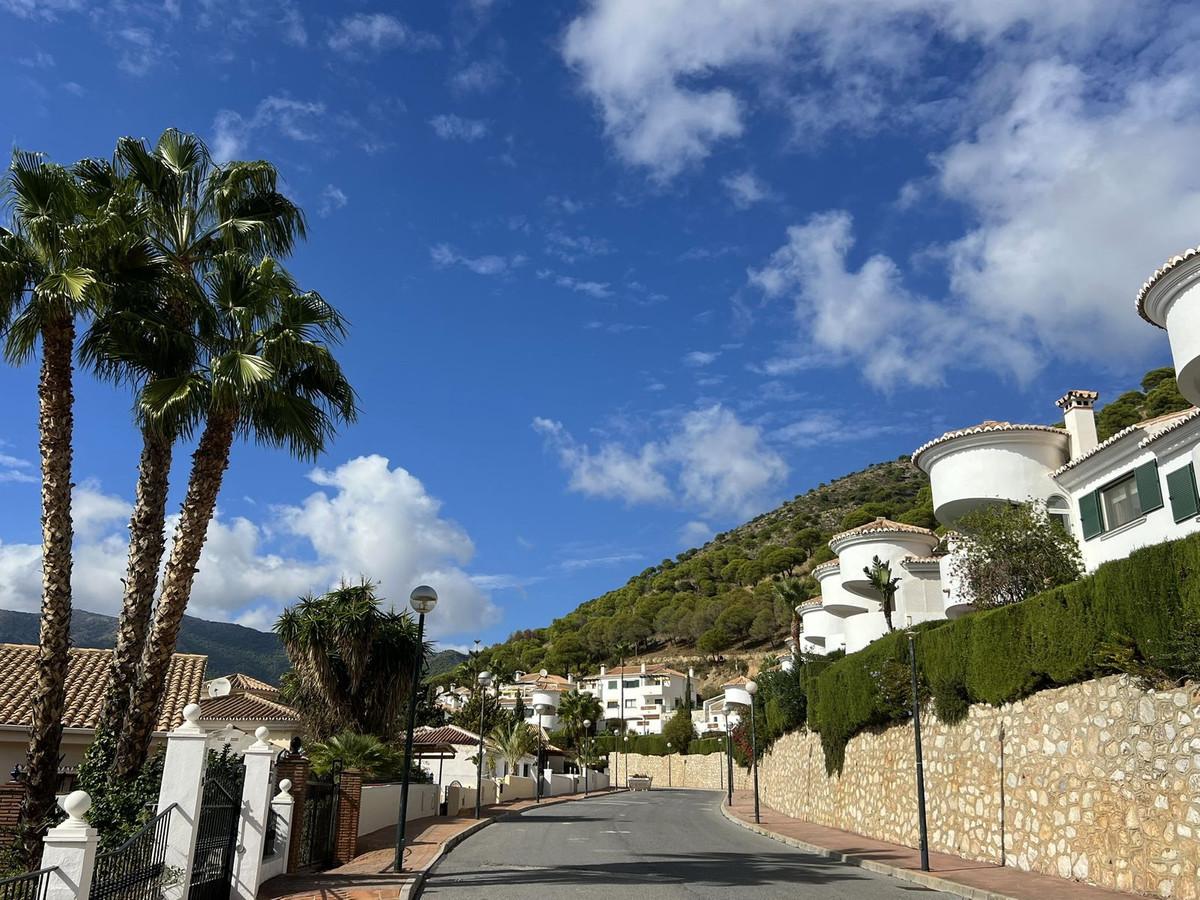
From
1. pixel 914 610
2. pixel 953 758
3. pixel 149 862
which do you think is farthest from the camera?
pixel 914 610

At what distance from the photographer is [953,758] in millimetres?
20016

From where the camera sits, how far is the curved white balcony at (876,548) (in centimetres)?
3466

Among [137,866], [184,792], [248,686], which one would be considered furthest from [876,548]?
[248,686]

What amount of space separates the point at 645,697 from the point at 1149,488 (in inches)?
3804

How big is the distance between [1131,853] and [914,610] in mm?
20801

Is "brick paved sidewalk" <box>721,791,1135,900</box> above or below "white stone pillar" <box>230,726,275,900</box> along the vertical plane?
below

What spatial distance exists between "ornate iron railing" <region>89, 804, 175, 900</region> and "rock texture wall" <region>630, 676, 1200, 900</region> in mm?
12677

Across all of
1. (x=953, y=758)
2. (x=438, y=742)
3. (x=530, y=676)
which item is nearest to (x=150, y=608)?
(x=953, y=758)

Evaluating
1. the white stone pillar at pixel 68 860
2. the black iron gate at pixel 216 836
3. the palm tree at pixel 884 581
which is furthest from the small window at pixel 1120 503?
the white stone pillar at pixel 68 860

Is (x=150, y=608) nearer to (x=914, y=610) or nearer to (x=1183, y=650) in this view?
(x=1183, y=650)

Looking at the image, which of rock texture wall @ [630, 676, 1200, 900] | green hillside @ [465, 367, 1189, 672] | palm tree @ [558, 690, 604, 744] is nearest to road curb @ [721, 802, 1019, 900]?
rock texture wall @ [630, 676, 1200, 900]

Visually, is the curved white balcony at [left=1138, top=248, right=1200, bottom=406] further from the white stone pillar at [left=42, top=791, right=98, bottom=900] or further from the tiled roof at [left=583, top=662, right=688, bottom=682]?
the tiled roof at [left=583, top=662, right=688, bottom=682]

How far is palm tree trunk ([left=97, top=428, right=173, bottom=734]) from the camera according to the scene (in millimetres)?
13344

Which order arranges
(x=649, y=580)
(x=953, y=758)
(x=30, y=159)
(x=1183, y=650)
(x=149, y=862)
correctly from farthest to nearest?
(x=649, y=580) → (x=953, y=758) → (x=30, y=159) → (x=1183, y=650) → (x=149, y=862)
